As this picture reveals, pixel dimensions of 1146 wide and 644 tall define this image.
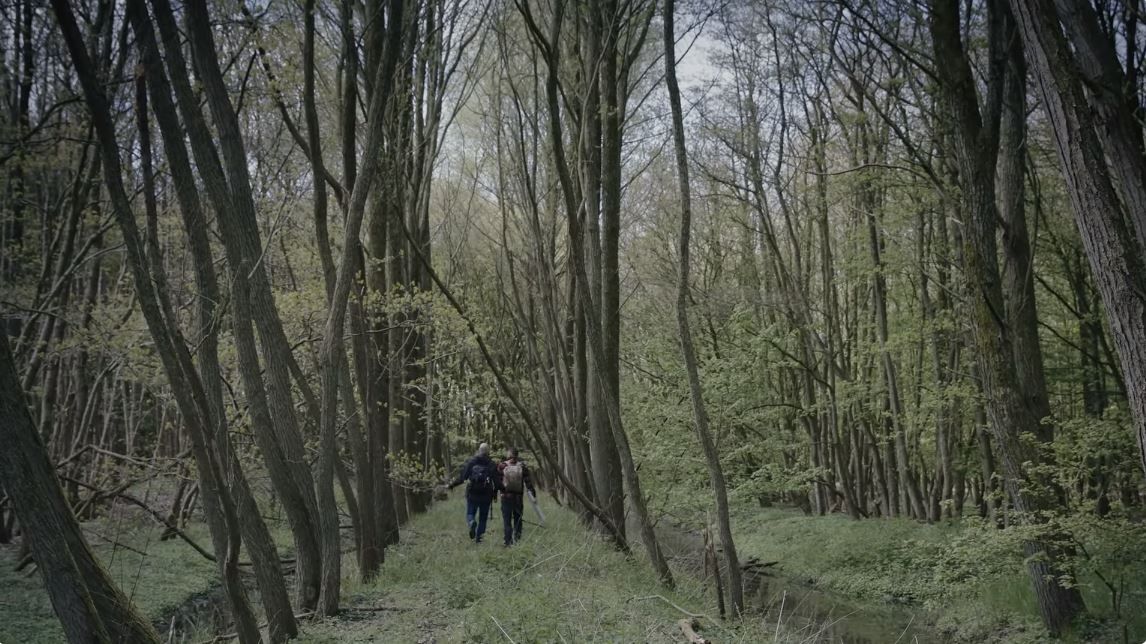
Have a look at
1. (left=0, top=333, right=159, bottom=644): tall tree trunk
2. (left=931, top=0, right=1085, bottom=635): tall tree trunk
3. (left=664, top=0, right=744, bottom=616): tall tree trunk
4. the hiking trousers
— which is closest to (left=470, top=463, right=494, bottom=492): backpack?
the hiking trousers

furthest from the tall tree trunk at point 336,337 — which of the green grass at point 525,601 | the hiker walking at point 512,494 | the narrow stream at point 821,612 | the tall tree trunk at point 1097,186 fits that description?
the tall tree trunk at point 1097,186

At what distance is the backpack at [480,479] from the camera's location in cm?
1214

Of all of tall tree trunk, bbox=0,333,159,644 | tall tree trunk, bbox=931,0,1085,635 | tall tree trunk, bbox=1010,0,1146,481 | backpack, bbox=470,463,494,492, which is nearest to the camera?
tall tree trunk, bbox=0,333,159,644

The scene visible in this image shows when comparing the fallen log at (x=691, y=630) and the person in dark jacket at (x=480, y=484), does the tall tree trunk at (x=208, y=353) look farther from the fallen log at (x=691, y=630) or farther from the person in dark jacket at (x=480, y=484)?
the person in dark jacket at (x=480, y=484)

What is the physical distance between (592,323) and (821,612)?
6.19 metres

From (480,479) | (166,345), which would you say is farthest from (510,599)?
(480,479)

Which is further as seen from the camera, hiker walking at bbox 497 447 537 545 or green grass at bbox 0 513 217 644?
hiker walking at bbox 497 447 537 545

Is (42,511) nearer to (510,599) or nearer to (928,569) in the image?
(510,599)

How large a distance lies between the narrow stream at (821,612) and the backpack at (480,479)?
3097 millimetres

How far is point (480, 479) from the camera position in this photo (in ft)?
39.8

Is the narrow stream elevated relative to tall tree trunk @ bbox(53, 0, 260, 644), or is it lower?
lower

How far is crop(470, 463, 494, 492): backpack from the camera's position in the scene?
12.1 meters

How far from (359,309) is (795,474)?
384 inches

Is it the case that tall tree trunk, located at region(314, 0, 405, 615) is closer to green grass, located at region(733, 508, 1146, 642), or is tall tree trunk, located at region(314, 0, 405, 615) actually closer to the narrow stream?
the narrow stream
